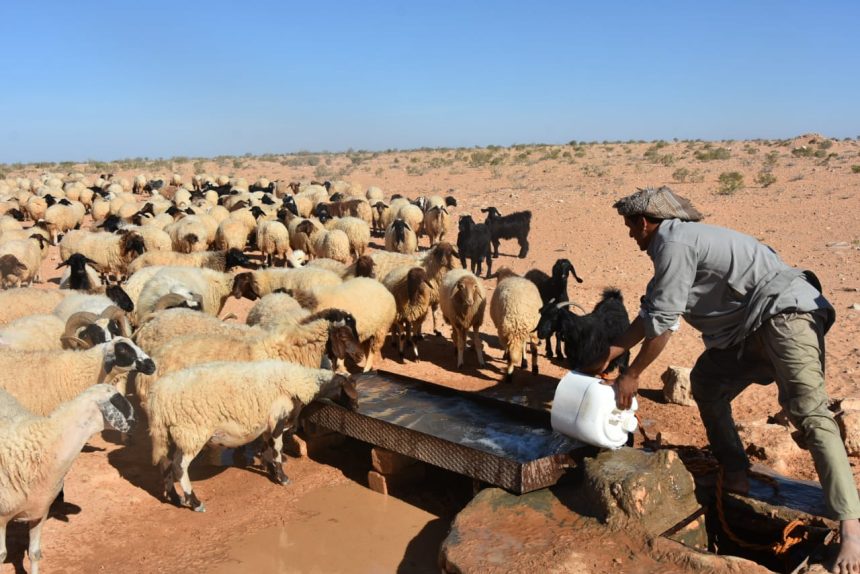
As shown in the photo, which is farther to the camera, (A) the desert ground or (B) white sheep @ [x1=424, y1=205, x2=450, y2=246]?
Result: (B) white sheep @ [x1=424, y1=205, x2=450, y2=246]

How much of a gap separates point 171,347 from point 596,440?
4.02 meters

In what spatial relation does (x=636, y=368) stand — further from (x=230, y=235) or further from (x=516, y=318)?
(x=230, y=235)

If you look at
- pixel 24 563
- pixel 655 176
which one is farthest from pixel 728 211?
pixel 24 563

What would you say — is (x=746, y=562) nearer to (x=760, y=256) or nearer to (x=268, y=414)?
(x=760, y=256)

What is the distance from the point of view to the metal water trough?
15.5 ft

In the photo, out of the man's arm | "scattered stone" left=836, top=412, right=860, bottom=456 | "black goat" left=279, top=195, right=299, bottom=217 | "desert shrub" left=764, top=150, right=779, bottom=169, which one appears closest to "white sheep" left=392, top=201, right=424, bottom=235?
"black goat" left=279, top=195, right=299, bottom=217

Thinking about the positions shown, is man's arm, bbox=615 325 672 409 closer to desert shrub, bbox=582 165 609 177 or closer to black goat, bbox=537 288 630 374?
black goat, bbox=537 288 630 374

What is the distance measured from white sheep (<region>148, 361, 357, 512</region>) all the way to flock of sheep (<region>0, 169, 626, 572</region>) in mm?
11

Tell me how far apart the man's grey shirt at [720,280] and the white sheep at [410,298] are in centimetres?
545

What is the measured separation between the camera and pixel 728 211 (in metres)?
20.1

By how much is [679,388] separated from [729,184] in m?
20.1

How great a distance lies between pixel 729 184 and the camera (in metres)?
25.1

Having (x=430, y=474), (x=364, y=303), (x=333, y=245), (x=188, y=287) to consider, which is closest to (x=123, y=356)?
(x=430, y=474)

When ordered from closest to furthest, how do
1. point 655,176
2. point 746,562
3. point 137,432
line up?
1. point 746,562
2. point 137,432
3. point 655,176
